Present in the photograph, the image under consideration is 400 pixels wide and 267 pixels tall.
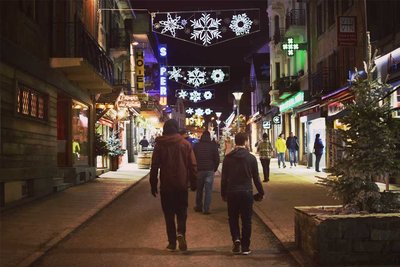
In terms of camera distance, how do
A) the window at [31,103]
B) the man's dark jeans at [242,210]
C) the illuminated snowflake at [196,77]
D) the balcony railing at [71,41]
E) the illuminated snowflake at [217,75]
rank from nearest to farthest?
the man's dark jeans at [242,210] → the window at [31,103] → the balcony railing at [71,41] → the illuminated snowflake at [217,75] → the illuminated snowflake at [196,77]

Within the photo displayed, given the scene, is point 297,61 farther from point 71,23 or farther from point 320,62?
point 71,23

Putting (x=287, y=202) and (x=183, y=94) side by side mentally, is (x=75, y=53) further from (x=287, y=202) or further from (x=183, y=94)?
(x=183, y=94)

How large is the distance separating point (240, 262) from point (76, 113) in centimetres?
1422

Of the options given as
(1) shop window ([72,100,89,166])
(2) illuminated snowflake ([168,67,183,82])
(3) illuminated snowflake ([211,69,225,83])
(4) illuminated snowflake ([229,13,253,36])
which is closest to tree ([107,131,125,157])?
(1) shop window ([72,100,89,166])

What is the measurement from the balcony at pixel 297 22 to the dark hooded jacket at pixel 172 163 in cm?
2366

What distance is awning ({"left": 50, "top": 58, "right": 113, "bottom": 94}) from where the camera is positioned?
15.7 meters

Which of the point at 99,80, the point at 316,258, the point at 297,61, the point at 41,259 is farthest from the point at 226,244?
the point at 297,61

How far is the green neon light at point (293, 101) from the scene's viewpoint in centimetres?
2819

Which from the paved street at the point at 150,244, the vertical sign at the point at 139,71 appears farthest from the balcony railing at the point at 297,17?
the paved street at the point at 150,244

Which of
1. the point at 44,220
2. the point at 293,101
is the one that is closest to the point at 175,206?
the point at 44,220

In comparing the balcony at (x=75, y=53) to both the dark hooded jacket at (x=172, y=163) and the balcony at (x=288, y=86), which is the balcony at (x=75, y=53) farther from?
the balcony at (x=288, y=86)

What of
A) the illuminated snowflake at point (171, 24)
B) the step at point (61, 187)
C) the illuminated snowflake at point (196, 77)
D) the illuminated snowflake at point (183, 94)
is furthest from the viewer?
the illuminated snowflake at point (183, 94)

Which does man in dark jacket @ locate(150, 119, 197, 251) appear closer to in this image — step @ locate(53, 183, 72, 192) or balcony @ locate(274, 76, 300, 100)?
step @ locate(53, 183, 72, 192)

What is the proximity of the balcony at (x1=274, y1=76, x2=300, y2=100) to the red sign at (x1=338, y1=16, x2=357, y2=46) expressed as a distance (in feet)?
38.0
